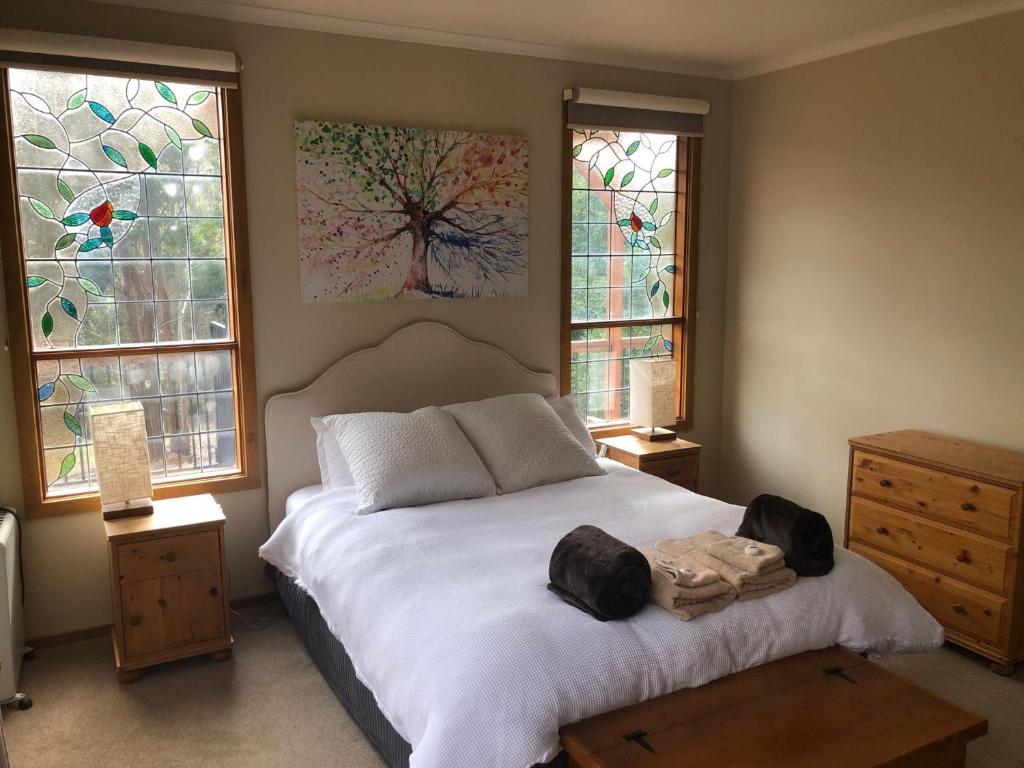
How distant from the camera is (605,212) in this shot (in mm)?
4340

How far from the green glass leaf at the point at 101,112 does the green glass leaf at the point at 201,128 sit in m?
0.30

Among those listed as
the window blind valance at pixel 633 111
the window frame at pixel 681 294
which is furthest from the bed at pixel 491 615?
the window blind valance at pixel 633 111

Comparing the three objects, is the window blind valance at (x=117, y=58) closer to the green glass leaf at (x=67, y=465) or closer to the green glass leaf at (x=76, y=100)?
the green glass leaf at (x=76, y=100)

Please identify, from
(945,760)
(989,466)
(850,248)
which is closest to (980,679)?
(989,466)

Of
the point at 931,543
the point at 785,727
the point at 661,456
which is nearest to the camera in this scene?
the point at 785,727

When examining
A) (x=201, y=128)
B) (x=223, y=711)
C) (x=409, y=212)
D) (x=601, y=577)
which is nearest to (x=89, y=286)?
(x=201, y=128)

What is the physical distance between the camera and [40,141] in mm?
3127

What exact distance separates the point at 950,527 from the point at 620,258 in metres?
2.05

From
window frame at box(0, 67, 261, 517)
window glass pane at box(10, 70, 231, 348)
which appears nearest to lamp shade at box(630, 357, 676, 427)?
window frame at box(0, 67, 261, 517)

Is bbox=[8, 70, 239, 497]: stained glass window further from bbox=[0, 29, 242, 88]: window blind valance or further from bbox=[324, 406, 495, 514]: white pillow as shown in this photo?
bbox=[324, 406, 495, 514]: white pillow

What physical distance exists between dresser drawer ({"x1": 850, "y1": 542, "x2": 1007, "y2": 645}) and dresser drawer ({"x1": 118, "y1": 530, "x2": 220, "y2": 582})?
2.70 meters

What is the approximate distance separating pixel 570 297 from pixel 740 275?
104cm

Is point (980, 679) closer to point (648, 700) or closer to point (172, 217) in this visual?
point (648, 700)

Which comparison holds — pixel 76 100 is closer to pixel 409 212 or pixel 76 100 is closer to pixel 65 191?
pixel 65 191
